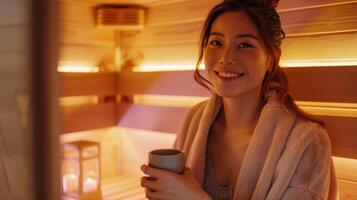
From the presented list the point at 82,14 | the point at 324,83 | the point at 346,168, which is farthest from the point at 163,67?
the point at 346,168

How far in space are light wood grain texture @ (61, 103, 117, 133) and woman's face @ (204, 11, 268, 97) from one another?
897mm

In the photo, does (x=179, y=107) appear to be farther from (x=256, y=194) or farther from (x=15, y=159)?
(x=15, y=159)

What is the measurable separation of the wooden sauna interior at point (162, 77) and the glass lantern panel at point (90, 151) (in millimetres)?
184

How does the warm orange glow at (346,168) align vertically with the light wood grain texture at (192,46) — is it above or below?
below

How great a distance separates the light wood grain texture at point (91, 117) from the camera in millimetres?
1729

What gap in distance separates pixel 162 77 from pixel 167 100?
12cm

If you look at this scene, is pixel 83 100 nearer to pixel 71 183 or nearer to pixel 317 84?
pixel 71 183

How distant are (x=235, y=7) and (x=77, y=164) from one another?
93 centimetres

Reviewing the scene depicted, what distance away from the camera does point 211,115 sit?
1.15 meters

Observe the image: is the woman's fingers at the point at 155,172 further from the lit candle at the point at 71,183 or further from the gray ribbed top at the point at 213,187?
the lit candle at the point at 71,183

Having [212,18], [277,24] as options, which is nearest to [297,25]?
[277,24]

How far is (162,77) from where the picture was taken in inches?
65.3

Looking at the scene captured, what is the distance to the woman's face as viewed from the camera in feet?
3.31

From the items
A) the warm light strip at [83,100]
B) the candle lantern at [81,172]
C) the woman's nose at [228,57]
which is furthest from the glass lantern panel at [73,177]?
Result: the woman's nose at [228,57]
